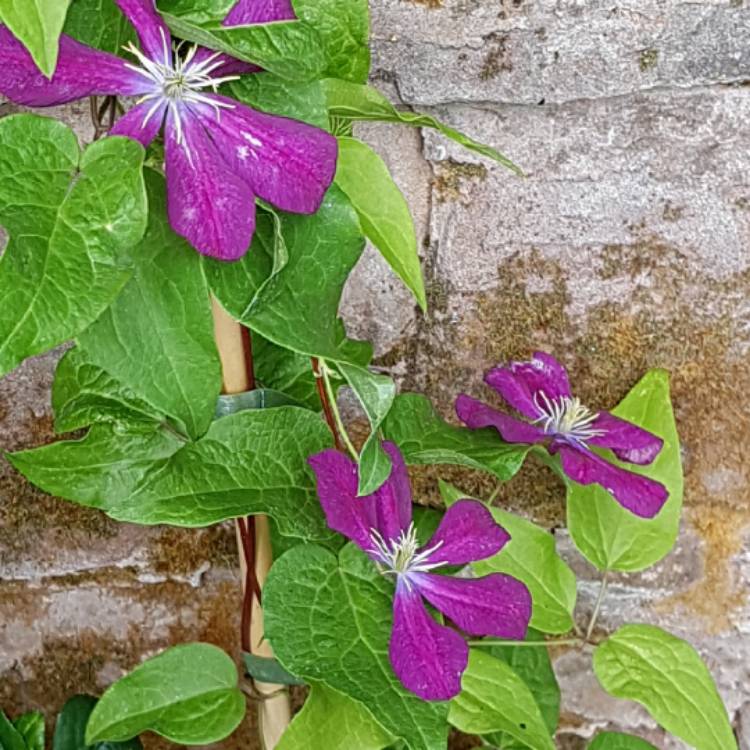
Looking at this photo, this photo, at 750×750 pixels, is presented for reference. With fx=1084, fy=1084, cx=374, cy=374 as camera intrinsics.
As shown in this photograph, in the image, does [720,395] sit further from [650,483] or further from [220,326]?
[220,326]

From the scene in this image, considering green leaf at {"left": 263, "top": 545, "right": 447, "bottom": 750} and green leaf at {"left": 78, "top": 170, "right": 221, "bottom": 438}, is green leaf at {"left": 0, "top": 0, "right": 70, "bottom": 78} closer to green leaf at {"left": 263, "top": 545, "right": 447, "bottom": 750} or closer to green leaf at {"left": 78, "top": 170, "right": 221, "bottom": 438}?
green leaf at {"left": 78, "top": 170, "right": 221, "bottom": 438}

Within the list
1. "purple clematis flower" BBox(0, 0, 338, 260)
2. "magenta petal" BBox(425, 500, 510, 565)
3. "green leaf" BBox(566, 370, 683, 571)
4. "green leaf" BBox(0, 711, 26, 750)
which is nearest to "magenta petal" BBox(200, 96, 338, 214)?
"purple clematis flower" BBox(0, 0, 338, 260)

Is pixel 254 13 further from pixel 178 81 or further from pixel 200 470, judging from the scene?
pixel 200 470

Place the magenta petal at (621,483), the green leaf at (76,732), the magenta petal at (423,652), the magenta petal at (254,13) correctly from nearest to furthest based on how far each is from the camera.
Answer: the magenta petal at (254,13), the magenta petal at (423,652), the magenta petal at (621,483), the green leaf at (76,732)

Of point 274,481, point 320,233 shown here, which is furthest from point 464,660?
point 320,233

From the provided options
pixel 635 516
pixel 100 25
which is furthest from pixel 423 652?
pixel 100 25

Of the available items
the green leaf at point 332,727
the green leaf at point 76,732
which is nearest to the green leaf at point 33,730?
the green leaf at point 76,732

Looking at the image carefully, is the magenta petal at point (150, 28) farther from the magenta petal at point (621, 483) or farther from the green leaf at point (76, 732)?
the green leaf at point (76, 732)
